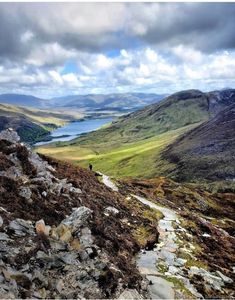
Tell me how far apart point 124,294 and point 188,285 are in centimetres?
514

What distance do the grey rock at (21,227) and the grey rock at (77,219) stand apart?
2382mm

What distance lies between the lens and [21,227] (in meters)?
21.7

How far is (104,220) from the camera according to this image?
29984mm

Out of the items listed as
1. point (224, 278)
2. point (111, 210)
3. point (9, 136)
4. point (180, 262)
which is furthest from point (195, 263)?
point (9, 136)

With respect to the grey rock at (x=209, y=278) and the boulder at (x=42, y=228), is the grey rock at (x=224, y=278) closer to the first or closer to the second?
the grey rock at (x=209, y=278)

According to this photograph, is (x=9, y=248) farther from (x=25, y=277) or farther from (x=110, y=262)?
(x=110, y=262)

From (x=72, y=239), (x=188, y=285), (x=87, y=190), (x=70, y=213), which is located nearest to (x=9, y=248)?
(x=72, y=239)

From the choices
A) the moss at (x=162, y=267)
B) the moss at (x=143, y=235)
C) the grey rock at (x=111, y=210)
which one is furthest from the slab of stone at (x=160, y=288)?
the grey rock at (x=111, y=210)

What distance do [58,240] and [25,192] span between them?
18.5 ft

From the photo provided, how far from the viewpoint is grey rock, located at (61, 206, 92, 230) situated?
24.1 meters

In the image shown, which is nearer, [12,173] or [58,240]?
A: [58,240]

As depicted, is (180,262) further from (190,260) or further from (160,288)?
(160,288)

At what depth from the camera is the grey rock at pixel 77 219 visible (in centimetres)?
2409

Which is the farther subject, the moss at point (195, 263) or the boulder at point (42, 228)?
the moss at point (195, 263)
